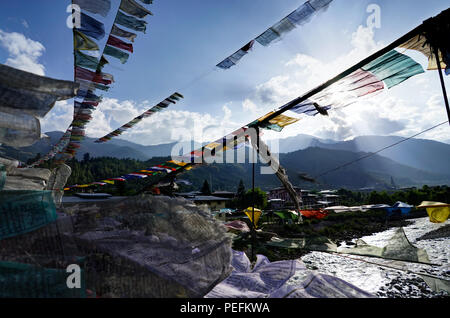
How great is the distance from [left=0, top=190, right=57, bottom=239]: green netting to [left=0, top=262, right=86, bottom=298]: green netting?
49cm

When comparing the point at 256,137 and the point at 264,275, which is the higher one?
the point at 256,137

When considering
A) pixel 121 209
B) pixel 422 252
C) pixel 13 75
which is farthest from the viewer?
pixel 422 252

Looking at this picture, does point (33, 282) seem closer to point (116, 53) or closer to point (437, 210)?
point (116, 53)

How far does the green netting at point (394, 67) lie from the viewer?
212 inches

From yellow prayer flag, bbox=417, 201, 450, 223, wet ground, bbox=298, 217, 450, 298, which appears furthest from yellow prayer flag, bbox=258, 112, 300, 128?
yellow prayer flag, bbox=417, 201, 450, 223

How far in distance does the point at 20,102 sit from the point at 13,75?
1.04 ft

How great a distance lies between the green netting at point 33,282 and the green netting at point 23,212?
486mm

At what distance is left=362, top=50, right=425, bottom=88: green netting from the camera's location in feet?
17.7

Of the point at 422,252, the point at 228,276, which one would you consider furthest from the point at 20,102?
the point at 422,252

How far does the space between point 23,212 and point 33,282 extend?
2.67ft

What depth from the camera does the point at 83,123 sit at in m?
11.5

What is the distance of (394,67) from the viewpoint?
18.6 feet

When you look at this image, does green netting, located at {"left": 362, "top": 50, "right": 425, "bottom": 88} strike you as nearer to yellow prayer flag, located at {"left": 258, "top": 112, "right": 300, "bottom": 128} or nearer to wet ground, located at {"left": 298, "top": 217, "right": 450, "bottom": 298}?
yellow prayer flag, located at {"left": 258, "top": 112, "right": 300, "bottom": 128}
